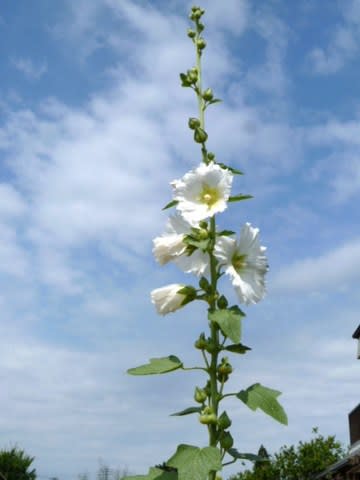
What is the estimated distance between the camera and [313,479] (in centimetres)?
2783

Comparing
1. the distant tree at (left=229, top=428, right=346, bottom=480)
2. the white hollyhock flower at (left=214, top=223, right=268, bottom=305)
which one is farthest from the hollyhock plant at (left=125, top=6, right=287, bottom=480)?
the distant tree at (left=229, top=428, right=346, bottom=480)

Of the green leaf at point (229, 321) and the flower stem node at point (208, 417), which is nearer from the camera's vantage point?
the green leaf at point (229, 321)

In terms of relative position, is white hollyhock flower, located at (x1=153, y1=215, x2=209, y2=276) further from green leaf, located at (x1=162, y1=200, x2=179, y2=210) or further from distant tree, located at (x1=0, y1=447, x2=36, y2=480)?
distant tree, located at (x1=0, y1=447, x2=36, y2=480)

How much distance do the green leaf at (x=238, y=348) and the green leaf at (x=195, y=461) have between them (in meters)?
0.50

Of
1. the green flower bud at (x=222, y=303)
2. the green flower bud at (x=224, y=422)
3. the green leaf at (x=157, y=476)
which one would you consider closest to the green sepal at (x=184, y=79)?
the green flower bud at (x=222, y=303)

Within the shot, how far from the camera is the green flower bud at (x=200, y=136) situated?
3.80m

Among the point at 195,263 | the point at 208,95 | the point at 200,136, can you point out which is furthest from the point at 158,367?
the point at 208,95

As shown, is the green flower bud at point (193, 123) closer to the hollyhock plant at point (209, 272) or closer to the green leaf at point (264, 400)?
the hollyhock plant at point (209, 272)

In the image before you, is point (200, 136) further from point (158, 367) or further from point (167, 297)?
point (158, 367)

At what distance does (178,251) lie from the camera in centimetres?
357

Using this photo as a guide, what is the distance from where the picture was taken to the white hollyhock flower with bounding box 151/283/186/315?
11.7ft

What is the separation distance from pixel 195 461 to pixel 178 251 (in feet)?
3.34

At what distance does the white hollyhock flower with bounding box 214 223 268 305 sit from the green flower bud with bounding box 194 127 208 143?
0.55m

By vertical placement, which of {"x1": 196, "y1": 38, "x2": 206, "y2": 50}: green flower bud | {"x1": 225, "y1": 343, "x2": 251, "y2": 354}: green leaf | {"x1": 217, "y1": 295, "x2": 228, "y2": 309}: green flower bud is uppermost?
{"x1": 196, "y1": 38, "x2": 206, "y2": 50}: green flower bud
